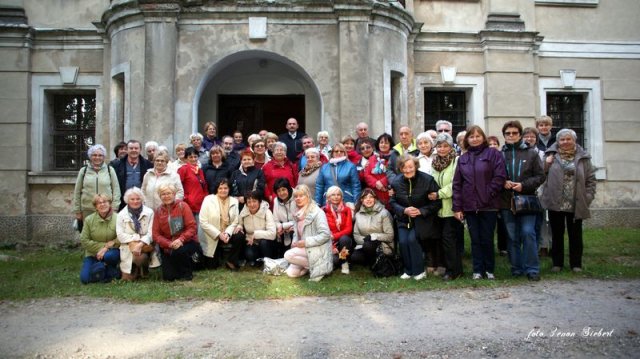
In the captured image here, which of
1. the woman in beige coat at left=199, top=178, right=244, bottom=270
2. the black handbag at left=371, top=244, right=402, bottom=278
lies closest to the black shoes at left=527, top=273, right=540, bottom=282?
the black handbag at left=371, top=244, right=402, bottom=278

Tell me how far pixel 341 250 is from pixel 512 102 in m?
6.81

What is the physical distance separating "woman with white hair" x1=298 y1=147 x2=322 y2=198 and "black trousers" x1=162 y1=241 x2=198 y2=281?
6.30ft

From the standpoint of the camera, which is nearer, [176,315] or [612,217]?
[176,315]

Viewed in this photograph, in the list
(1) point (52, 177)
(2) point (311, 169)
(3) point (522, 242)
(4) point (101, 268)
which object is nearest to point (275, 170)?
(2) point (311, 169)

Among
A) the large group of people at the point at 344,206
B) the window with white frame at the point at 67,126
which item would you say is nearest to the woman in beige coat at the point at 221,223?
the large group of people at the point at 344,206

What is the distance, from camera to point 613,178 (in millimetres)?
11680

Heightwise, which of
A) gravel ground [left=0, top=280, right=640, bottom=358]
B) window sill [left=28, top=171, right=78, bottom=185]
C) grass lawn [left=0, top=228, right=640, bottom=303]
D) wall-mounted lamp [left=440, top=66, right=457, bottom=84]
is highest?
wall-mounted lamp [left=440, top=66, right=457, bottom=84]

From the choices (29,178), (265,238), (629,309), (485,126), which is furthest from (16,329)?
(485,126)

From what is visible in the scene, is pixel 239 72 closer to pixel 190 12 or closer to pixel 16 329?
pixel 190 12

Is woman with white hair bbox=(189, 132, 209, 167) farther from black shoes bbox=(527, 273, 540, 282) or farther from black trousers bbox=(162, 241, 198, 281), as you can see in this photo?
black shoes bbox=(527, 273, 540, 282)

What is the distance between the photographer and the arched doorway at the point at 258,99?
35.7 feet

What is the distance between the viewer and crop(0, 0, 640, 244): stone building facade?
9.19 m

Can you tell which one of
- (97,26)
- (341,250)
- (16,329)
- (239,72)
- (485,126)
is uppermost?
(97,26)

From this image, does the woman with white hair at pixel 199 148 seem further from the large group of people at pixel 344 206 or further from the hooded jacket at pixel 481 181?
the hooded jacket at pixel 481 181
